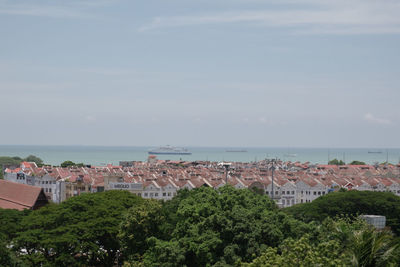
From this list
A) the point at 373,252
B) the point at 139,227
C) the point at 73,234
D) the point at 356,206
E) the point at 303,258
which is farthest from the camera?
the point at 356,206

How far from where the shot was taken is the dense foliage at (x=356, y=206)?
50.5 metres

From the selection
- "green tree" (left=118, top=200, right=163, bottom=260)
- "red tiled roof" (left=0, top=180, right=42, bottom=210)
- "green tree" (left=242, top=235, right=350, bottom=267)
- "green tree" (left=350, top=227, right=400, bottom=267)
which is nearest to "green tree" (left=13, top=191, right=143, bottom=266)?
"green tree" (left=118, top=200, right=163, bottom=260)

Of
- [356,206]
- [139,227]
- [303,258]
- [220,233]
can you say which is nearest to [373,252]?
[303,258]

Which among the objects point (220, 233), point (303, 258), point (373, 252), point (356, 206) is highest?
point (373, 252)

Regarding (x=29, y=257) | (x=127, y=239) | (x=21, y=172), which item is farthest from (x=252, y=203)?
(x=21, y=172)

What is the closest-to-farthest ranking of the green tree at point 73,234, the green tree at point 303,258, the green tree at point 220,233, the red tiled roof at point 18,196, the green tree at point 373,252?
1. the green tree at point 303,258
2. the green tree at point 373,252
3. the green tree at point 220,233
4. the green tree at point 73,234
5. the red tiled roof at point 18,196

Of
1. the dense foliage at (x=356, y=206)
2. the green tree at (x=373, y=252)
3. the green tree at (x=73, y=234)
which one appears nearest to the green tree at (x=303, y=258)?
the green tree at (x=373, y=252)

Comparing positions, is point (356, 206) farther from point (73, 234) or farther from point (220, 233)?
point (220, 233)

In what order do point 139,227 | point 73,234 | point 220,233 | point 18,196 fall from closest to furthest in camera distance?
point 220,233, point 139,227, point 73,234, point 18,196

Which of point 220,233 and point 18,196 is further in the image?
point 18,196

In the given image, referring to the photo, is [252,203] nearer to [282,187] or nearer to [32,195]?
[32,195]

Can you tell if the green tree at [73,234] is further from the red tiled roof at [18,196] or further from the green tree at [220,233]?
the red tiled roof at [18,196]

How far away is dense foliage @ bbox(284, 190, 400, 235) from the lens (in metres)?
50.5

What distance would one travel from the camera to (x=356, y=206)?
52.0 metres
